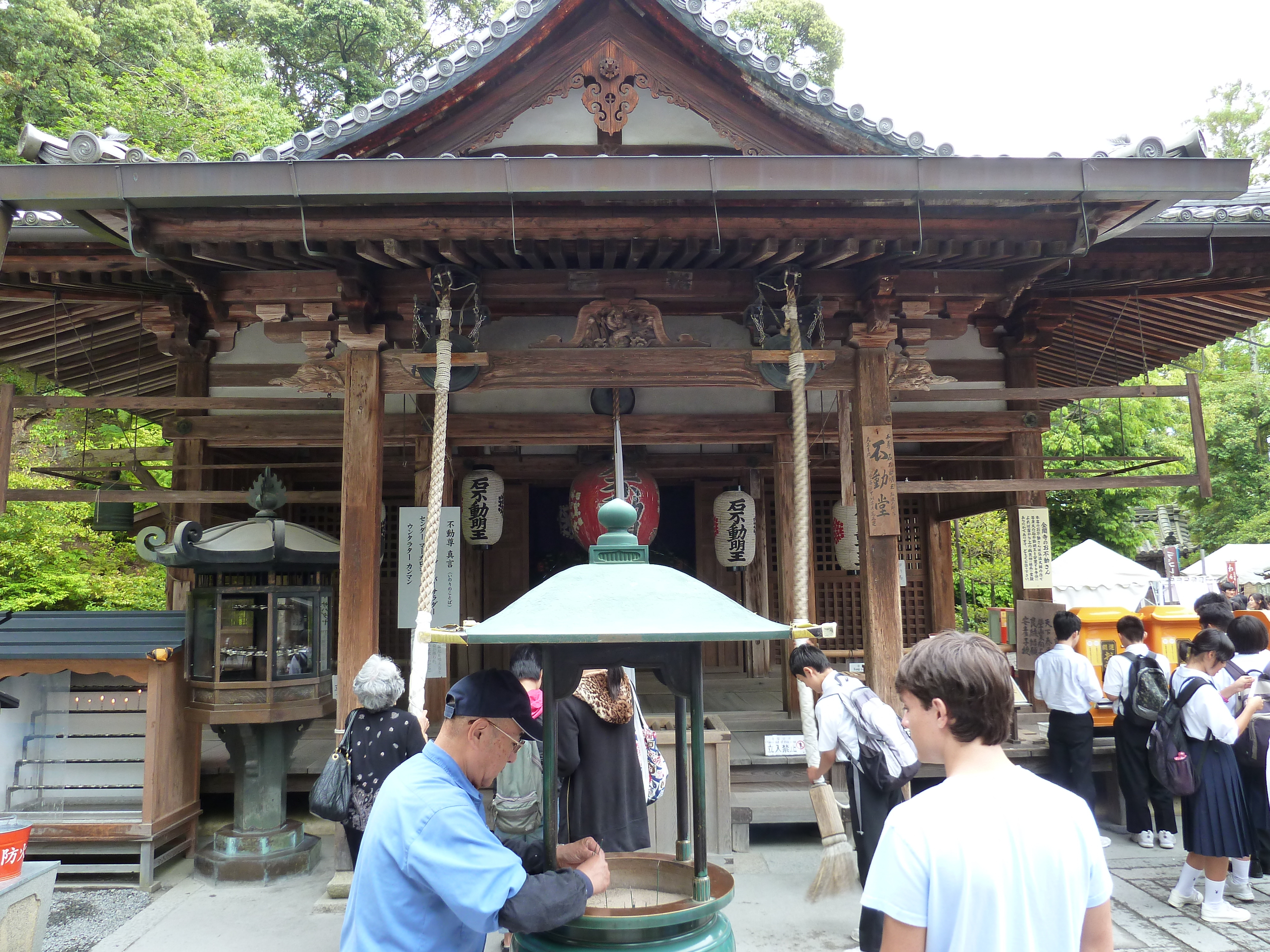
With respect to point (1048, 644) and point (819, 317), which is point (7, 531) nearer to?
point (819, 317)

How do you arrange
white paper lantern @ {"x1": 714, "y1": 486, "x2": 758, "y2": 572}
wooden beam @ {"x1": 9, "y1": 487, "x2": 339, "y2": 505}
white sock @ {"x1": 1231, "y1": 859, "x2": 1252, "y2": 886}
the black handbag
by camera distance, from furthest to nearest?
1. white paper lantern @ {"x1": 714, "y1": 486, "x2": 758, "y2": 572}
2. wooden beam @ {"x1": 9, "y1": 487, "x2": 339, "y2": 505}
3. white sock @ {"x1": 1231, "y1": 859, "x2": 1252, "y2": 886}
4. the black handbag

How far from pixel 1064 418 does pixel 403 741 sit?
10.8 m

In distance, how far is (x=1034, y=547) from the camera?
25.1 ft

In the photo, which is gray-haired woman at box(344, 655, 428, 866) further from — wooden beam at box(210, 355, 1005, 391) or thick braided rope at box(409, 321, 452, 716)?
wooden beam at box(210, 355, 1005, 391)

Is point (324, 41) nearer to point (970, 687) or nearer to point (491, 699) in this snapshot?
point (491, 699)

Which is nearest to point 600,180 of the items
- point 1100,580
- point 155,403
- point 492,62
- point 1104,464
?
point 492,62

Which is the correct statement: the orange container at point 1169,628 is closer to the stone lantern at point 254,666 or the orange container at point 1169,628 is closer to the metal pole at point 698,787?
the metal pole at point 698,787

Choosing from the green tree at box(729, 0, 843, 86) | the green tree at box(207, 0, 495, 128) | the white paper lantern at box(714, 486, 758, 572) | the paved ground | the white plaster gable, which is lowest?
the paved ground

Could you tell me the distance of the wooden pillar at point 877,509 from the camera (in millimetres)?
5859

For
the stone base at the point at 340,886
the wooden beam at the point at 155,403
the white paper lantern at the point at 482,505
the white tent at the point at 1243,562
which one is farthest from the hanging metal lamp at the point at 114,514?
the white tent at the point at 1243,562

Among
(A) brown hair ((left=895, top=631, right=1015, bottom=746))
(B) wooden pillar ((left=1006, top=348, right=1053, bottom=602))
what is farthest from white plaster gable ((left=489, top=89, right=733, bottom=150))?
(A) brown hair ((left=895, top=631, right=1015, bottom=746))

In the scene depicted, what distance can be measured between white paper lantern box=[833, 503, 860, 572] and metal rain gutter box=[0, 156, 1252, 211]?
16.1 feet

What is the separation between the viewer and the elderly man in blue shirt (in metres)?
2.01

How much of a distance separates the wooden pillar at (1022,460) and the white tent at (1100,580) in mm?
6397
